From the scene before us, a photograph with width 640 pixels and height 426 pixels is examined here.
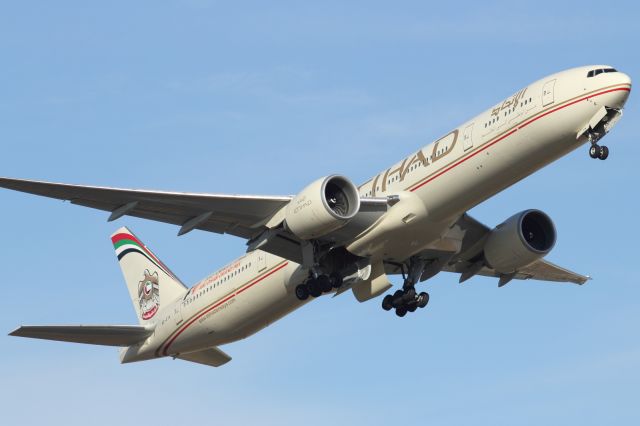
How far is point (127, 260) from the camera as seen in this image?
49750 mm

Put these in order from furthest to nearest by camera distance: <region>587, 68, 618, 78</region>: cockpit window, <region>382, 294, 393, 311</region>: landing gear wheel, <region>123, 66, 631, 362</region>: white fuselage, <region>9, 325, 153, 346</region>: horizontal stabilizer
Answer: <region>382, 294, 393, 311</region>: landing gear wheel
<region>9, 325, 153, 346</region>: horizontal stabilizer
<region>587, 68, 618, 78</region>: cockpit window
<region>123, 66, 631, 362</region>: white fuselage

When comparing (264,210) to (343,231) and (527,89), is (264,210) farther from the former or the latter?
(527,89)

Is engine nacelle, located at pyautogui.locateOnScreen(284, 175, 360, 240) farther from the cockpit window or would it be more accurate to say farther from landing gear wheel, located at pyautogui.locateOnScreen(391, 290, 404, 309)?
the cockpit window

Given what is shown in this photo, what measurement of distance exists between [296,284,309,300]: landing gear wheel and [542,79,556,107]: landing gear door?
9.18 m

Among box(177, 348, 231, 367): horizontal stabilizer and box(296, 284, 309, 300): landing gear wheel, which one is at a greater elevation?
box(177, 348, 231, 367): horizontal stabilizer

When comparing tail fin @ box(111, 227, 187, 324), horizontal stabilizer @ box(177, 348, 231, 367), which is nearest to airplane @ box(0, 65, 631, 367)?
horizontal stabilizer @ box(177, 348, 231, 367)

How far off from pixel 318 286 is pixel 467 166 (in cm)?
595

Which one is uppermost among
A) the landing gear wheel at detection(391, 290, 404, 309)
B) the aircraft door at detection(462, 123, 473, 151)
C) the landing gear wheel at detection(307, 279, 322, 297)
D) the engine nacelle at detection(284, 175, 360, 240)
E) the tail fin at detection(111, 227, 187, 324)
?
the tail fin at detection(111, 227, 187, 324)

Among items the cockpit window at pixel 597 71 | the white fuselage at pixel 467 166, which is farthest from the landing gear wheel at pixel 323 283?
the cockpit window at pixel 597 71

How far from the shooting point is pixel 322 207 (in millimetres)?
35781

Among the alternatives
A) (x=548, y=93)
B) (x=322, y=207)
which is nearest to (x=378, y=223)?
(x=322, y=207)

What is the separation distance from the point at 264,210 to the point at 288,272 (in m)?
3.23

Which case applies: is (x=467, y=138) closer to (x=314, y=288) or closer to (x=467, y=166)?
(x=467, y=166)

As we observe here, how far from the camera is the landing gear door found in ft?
116
